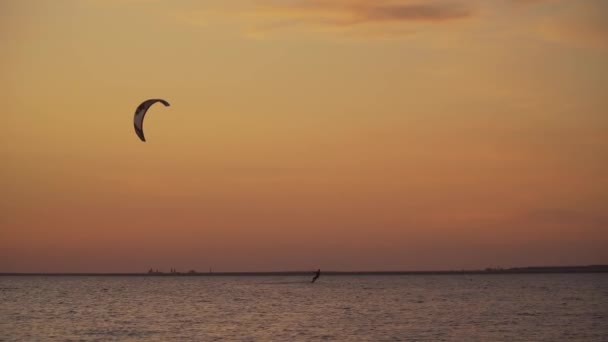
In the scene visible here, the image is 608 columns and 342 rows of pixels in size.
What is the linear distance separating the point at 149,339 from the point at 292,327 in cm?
994

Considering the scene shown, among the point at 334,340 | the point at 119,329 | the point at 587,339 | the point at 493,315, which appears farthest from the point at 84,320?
the point at 587,339

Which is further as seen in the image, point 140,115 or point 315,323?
point 315,323

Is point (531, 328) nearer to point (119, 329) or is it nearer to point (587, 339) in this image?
point (587, 339)

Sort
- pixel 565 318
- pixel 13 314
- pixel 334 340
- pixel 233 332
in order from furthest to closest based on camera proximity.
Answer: pixel 13 314 → pixel 565 318 → pixel 233 332 → pixel 334 340

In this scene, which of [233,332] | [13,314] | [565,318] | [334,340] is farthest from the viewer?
[13,314]

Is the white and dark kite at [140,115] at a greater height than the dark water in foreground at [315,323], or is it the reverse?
the white and dark kite at [140,115]

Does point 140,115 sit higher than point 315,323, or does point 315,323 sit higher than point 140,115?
point 140,115

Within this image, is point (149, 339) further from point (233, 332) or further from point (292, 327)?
point (292, 327)

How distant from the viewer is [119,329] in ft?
172

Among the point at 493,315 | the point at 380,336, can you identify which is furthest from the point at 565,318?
the point at 380,336

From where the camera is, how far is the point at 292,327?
52.9m

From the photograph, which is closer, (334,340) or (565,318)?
(334,340)

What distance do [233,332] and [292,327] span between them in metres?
4.41

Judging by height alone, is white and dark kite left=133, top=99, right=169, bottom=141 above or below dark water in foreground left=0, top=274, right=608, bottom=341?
above
